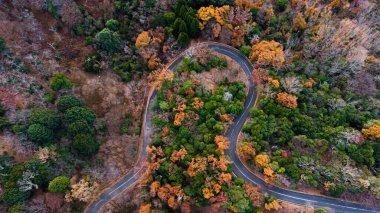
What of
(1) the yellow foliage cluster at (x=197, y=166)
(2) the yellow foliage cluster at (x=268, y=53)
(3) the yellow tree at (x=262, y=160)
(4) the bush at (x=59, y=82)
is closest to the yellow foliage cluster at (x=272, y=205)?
(3) the yellow tree at (x=262, y=160)

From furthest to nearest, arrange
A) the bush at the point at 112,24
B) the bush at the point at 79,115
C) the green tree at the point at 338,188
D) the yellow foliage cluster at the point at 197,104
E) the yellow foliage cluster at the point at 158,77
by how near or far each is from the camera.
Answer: the bush at the point at 112,24, the yellow foliage cluster at the point at 158,77, the yellow foliage cluster at the point at 197,104, the bush at the point at 79,115, the green tree at the point at 338,188

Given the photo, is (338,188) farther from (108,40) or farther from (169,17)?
(108,40)

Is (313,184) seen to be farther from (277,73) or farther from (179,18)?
(179,18)

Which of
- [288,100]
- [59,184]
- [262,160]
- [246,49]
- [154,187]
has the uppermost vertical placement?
[246,49]

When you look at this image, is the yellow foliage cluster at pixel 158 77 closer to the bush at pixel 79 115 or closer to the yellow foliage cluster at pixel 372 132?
→ the bush at pixel 79 115

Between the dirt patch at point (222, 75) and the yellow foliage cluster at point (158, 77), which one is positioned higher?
the dirt patch at point (222, 75)

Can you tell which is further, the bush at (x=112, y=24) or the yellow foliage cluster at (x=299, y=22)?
the yellow foliage cluster at (x=299, y=22)

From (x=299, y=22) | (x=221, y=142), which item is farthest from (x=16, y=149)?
(x=299, y=22)
